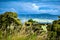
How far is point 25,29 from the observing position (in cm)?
648

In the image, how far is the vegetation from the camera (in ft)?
19.8

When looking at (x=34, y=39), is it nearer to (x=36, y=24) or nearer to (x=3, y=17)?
(x=36, y=24)

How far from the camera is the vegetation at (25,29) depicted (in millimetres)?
6043

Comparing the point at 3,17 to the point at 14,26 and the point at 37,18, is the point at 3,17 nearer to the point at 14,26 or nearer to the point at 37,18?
the point at 14,26

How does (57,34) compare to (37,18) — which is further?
(37,18)

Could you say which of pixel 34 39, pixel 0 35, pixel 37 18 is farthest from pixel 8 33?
pixel 37 18

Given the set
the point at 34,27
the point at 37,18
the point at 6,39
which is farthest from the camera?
the point at 37,18

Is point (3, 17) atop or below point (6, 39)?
atop

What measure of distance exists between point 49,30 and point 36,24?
1.56 ft

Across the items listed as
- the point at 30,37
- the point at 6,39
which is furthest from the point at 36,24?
the point at 6,39

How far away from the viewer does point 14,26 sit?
256 inches

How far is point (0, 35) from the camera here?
605 cm

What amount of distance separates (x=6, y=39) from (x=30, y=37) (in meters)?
0.62

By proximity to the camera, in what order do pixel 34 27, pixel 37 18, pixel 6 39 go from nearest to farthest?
pixel 6 39, pixel 34 27, pixel 37 18
